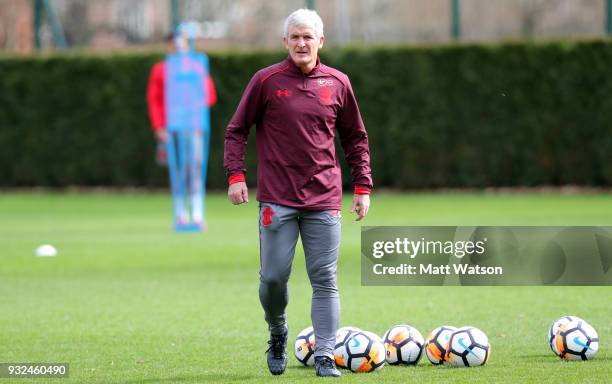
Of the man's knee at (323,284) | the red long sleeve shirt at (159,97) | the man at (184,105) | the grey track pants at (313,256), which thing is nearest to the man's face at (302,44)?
the grey track pants at (313,256)

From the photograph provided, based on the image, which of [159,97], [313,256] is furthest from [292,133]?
[159,97]

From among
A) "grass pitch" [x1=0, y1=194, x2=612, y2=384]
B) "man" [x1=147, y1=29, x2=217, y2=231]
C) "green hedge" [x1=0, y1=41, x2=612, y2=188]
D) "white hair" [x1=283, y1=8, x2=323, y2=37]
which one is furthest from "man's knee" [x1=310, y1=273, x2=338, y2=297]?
"green hedge" [x1=0, y1=41, x2=612, y2=188]

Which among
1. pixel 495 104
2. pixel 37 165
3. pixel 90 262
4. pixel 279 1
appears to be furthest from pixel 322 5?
pixel 90 262

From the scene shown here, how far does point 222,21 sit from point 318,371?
79.3 ft

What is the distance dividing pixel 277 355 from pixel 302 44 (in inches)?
72.4

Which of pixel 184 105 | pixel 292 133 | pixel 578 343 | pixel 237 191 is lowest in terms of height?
pixel 578 343

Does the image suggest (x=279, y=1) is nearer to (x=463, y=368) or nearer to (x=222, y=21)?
(x=222, y=21)

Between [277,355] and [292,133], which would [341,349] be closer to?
[277,355]

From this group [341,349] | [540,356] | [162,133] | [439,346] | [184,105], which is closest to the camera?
[341,349]

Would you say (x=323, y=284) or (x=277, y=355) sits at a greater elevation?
(x=323, y=284)

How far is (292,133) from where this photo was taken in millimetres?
7191

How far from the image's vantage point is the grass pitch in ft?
24.8

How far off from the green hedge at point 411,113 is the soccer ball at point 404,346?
17116 millimetres

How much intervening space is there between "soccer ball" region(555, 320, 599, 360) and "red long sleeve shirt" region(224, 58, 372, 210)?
171 cm
